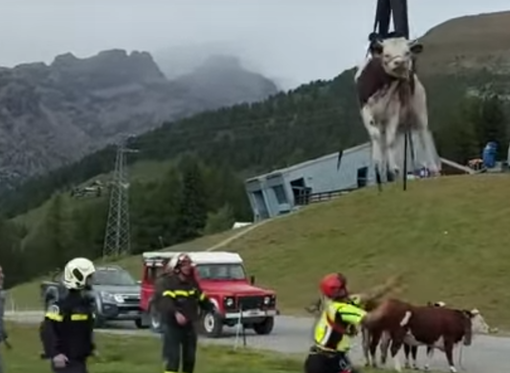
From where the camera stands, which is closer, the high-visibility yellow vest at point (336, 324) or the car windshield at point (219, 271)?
the high-visibility yellow vest at point (336, 324)

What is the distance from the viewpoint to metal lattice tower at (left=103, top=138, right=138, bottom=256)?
108688mm

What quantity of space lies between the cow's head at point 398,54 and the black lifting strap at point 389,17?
0.17 feet

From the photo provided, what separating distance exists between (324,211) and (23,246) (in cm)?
4616

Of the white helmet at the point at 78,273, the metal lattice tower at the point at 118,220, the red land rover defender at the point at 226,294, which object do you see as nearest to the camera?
the white helmet at the point at 78,273

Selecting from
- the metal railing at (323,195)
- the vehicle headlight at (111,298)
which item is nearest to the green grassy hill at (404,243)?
the metal railing at (323,195)

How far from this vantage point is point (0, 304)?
1500cm

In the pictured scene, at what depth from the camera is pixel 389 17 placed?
19.2 ft

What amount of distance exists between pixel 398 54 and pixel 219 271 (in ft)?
88.2

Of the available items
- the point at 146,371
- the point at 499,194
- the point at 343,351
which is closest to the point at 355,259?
the point at 499,194

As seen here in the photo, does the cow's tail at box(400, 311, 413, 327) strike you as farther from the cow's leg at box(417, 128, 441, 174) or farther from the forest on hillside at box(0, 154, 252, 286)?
the forest on hillside at box(0, 154, 252, 286)

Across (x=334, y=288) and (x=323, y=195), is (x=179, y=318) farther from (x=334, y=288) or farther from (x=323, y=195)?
(x=323, y=195)

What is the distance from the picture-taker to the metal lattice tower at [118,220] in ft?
357

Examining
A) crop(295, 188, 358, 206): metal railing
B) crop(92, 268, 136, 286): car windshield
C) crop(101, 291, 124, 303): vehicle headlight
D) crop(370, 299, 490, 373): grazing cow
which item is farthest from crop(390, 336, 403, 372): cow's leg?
crop(295, 188, 358, 206): metal railing

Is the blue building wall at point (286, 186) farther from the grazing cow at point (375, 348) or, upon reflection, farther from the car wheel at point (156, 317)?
the grazing cow at point (375, 348)
